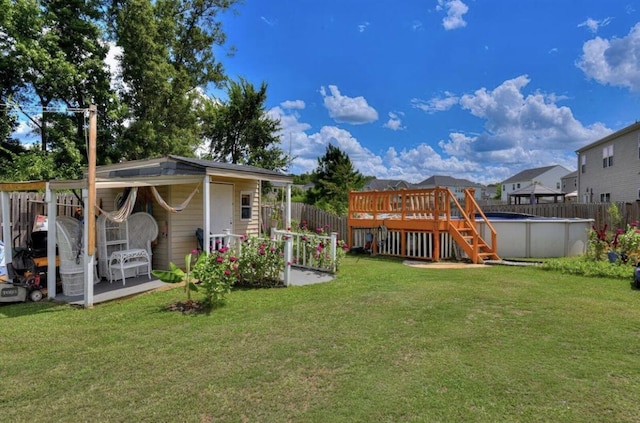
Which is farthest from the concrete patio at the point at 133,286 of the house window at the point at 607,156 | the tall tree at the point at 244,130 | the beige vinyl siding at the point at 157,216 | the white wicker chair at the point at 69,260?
the house window at the point at 607,156

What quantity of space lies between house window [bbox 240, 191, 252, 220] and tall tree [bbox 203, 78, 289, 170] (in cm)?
1251

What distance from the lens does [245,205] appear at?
9531mm

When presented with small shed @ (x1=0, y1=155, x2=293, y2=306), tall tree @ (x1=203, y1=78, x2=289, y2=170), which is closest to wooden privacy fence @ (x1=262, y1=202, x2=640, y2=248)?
small shed @ (x1=0, y1=155, x2=293, y2=306)

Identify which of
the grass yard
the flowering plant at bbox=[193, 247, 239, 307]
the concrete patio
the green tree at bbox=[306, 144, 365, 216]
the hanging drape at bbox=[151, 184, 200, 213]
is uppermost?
the green tree at bbox=[306, 144, 365, 216]

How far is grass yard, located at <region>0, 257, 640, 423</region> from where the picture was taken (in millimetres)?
2500

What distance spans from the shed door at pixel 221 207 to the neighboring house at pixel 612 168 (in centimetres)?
1980

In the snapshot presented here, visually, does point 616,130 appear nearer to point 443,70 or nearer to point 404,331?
point 443,70

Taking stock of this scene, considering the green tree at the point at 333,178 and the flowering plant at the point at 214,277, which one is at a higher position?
the green tree at the point at 333,178

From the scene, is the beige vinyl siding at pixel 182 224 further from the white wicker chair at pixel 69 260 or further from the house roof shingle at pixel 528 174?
the house roof shingle at pixel 528 174

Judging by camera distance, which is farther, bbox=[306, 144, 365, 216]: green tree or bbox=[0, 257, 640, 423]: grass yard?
bbox=[306, 144, 365, 216]: green tree

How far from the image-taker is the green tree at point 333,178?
2216cm

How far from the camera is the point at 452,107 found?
24.9m

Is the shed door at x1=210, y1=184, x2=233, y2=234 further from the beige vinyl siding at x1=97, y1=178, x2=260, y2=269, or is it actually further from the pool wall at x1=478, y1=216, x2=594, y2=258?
the pool wall at x1=478, y1=216, x2=594, y2=258

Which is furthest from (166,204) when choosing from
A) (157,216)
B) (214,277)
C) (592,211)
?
(592,211)
